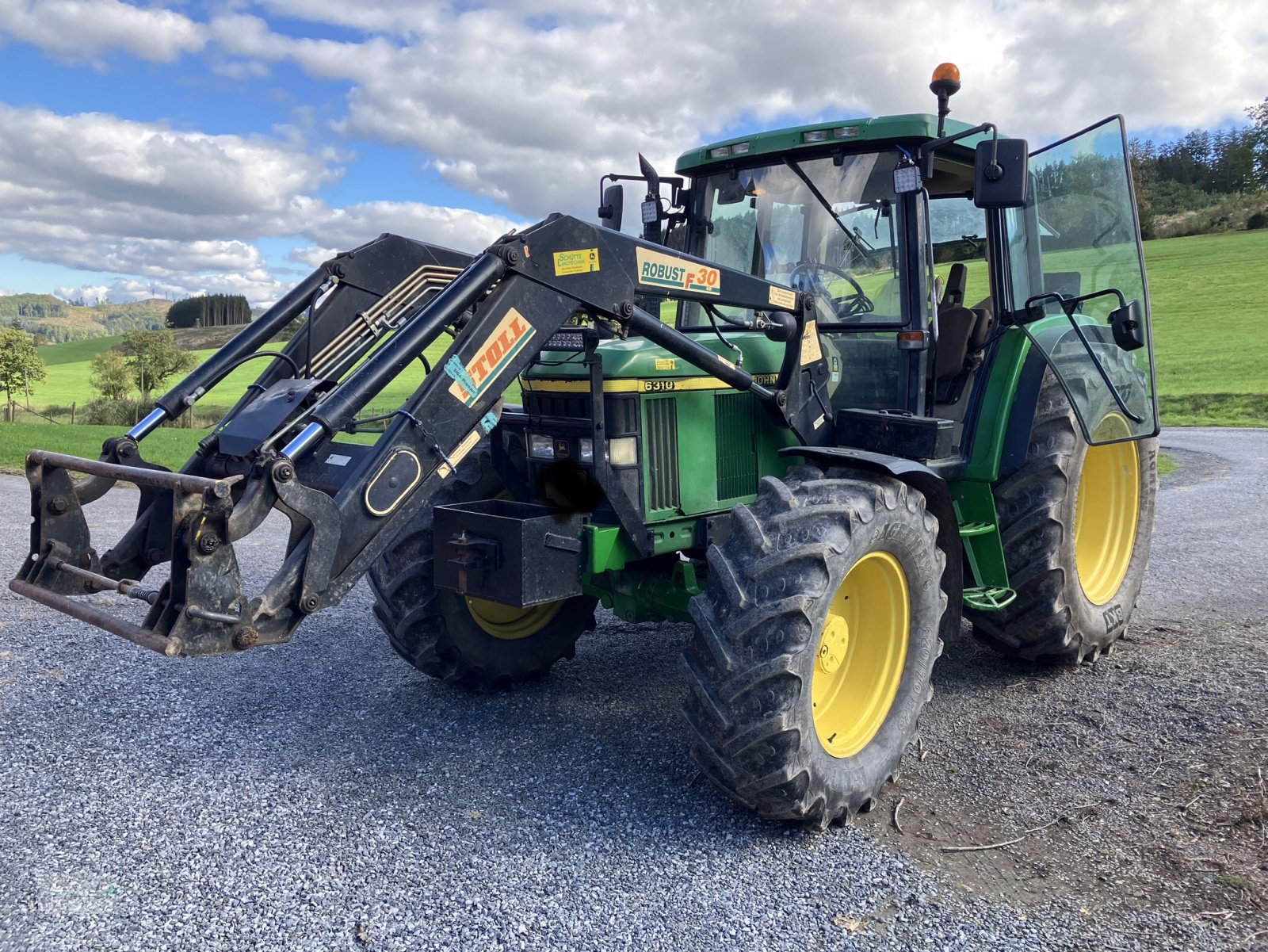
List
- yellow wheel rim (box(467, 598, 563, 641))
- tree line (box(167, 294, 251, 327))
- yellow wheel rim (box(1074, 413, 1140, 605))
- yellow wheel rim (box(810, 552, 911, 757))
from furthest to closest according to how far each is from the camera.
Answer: tree line (box(167, 294, 251, 327)) < yellow wheel rim (box(1074, 413, 1140, 605)) < yellow wheel rim (box(467, 598, 563, 641)) < yellow wheel rim (box(810, 552, 911, 757))

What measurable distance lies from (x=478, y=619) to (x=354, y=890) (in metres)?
1.84

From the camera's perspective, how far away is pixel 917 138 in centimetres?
443

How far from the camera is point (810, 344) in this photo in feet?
14.6

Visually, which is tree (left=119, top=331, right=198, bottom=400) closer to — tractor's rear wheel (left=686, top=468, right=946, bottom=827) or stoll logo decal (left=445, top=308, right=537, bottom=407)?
stoll logo decal (left=445, top=308, right=537, bottom=407)

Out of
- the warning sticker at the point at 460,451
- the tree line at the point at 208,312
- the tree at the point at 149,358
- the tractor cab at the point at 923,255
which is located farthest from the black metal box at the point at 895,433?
the tree line at the point at 208,312

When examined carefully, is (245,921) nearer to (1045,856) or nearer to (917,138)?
(1045,856)

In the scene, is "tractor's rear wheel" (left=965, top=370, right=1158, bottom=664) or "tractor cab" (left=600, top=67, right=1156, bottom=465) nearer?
"tractor cab" (left=600, top=67, right=1156, bottom=465)

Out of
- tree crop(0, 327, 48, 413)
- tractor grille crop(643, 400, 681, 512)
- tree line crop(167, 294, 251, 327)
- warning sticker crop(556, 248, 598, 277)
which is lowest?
tractor grille crop(643, 400, 681, 512)

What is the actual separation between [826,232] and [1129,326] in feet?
5.56

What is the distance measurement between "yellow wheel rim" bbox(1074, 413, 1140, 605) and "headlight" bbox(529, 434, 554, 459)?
343cm

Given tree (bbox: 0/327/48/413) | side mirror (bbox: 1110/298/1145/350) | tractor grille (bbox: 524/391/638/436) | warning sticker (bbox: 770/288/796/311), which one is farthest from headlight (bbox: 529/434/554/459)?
tree (bbox: 0/327/48/413)

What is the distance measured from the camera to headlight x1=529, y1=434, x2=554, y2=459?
424 centimetres

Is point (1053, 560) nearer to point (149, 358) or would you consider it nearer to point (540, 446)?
point (540, 446)

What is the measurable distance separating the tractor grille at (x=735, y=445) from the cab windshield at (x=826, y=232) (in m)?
0.57
